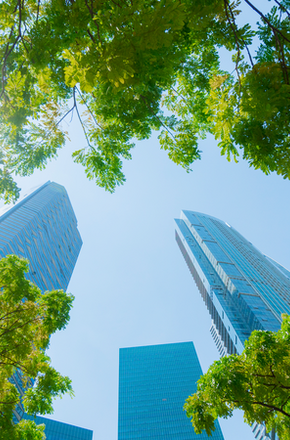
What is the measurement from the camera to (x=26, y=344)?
19.1 feet

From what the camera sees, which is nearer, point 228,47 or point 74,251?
point 228,47

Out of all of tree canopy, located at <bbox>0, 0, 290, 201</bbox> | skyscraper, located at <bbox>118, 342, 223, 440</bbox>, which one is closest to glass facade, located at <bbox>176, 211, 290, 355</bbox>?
skyscraper, located at <bbox>118, 342, 223, 440</bbox>

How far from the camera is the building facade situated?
5706 centimetres

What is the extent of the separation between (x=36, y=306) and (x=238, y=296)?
65606 millimetres

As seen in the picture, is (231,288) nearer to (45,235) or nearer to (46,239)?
(46,239)

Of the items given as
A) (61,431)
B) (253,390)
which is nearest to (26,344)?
(253,390)

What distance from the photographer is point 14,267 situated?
658 centimetres

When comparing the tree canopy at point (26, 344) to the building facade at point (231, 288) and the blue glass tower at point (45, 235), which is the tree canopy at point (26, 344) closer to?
the blue glass tower at point (45, 235)

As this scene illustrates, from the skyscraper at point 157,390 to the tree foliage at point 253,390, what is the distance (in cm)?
7719

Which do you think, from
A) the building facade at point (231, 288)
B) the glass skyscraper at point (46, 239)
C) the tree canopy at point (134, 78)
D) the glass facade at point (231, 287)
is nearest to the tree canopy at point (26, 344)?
the tree canopy at point (134, 78)

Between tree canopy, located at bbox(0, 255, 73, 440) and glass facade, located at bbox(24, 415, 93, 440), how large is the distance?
70611 millimetres

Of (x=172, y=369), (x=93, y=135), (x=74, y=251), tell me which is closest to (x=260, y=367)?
(x=93, y=135)

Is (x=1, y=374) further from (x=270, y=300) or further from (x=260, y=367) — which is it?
(x=270, y=300)

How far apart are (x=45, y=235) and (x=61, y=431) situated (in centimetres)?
4943
